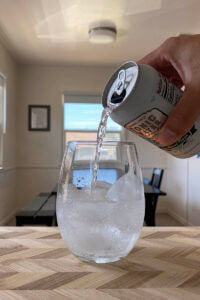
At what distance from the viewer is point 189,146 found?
0.49 m

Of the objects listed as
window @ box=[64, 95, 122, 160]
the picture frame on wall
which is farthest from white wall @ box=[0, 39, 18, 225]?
window @ box=[64, 95, 122, 160]

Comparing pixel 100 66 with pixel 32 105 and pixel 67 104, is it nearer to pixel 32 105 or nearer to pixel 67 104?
pixel 67 104

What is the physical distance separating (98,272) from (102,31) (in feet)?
8.83

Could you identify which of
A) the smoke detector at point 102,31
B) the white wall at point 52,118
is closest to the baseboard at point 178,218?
the white wall at point 52,118

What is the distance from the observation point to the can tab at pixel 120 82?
0.45m

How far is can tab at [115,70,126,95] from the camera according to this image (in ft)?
1.47

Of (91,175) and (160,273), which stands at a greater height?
(91,175)

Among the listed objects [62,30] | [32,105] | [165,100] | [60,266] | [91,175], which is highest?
[62,30]

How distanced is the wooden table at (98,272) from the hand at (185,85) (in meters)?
0.19

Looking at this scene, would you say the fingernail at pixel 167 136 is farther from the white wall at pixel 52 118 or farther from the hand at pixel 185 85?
the white wall at pixel 52 118

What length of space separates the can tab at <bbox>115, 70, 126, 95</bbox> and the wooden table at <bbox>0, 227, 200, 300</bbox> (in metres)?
0.27

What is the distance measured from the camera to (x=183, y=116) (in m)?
0.41

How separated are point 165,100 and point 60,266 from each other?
0.30m

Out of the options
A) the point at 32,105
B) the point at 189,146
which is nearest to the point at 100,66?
the point at 32,105
